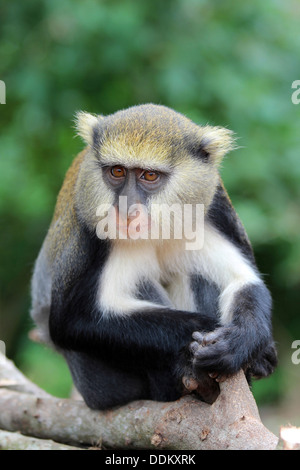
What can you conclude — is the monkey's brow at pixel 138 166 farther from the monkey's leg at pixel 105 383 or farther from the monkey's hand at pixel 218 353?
the monkey's leg at pixel 105 383

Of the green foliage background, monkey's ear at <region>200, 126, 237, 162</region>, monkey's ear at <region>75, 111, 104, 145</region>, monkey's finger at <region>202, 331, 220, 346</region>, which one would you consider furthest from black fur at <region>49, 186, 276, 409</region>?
the green foliage background

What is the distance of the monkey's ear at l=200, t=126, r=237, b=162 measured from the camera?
5555 mm

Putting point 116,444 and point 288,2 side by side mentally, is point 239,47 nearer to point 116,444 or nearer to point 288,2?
point 288,2

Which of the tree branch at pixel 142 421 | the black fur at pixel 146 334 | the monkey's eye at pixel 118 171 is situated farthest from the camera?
the monkey's eye at pixel 118 171

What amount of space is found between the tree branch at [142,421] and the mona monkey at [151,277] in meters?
0.18

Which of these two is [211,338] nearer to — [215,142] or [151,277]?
[151,277]

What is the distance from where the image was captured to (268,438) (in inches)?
153

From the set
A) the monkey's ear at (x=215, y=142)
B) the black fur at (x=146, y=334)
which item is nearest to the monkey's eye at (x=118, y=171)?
the black fur at (x=146, y=334)

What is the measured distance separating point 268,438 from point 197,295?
7.08 feet

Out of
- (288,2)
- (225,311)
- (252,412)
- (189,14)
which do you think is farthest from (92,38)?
(252,412)

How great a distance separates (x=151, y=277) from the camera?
575 centimetres

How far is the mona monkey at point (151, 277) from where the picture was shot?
509 cm

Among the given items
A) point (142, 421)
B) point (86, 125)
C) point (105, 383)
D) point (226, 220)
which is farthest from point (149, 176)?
point (142, 421)

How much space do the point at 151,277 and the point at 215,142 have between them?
139cm
